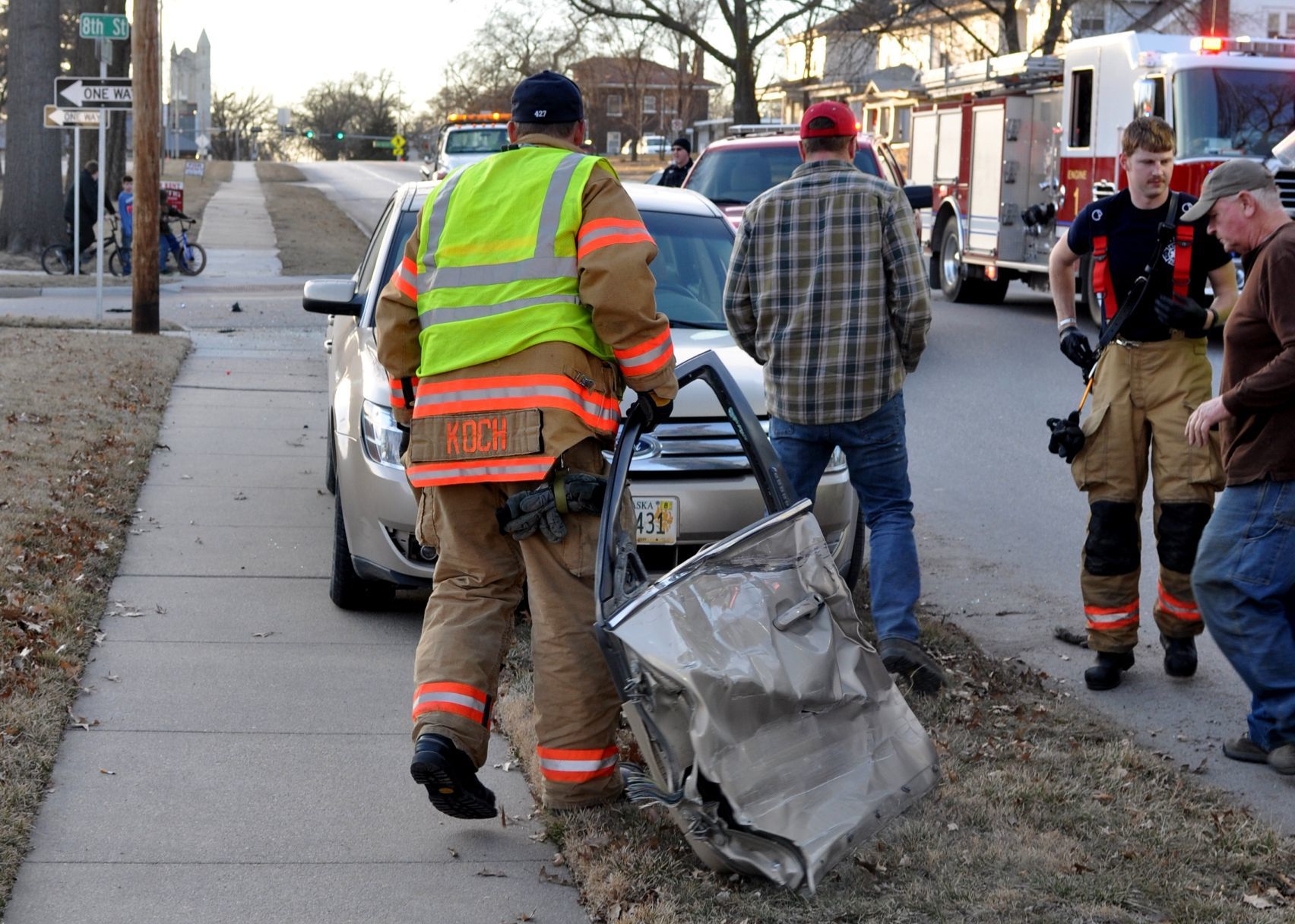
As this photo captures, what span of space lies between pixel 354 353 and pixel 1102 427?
9.86 feet

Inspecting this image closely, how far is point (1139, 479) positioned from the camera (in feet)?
18.0

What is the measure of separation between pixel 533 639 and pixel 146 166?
39.7 feet

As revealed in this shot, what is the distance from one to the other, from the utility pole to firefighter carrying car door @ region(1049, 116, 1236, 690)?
36.4ft

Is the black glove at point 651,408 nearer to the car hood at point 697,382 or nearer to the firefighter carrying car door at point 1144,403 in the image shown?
the car hood at point 697,382

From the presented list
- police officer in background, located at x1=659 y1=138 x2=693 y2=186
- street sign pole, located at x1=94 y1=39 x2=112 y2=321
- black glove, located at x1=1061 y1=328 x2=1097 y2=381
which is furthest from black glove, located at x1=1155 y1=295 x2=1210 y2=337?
street sign pole, located at x1=94 y1=39 x2=112 y2=321

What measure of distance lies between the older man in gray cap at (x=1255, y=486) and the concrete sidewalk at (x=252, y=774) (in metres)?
2.13

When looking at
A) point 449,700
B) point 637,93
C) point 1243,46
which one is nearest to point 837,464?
point 449,700

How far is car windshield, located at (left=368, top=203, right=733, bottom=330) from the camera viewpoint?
691 cm

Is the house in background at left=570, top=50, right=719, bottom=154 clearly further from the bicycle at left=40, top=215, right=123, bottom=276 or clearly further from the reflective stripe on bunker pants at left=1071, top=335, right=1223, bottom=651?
the reflective stripe on bunker pants at left=1071, top=335, right=1223, bottom=651

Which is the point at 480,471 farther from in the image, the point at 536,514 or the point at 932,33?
the point at 932,33

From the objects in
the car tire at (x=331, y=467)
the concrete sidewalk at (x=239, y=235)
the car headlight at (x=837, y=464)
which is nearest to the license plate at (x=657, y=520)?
the car headlight at (x=837, y=464)

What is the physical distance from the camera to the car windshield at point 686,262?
22.7ft

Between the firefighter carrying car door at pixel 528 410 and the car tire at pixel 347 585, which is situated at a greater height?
the firefighter carrying car door at pixel 528 410

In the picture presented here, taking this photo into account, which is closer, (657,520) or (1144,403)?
(1144,403)
